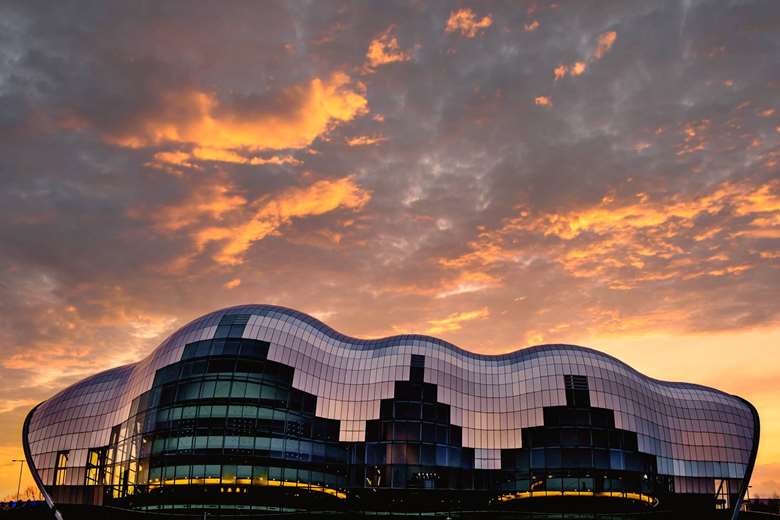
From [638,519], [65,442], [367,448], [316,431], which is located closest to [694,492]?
[638,519]

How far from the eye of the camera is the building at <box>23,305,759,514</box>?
80.2 m

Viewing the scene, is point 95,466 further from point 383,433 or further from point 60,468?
point 383,433

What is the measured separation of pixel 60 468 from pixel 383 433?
186 feet

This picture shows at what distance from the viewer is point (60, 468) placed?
101 metres

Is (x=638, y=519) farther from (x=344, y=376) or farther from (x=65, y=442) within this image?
(x=65, y=442)

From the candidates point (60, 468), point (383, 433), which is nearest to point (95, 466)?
point (60, 468)

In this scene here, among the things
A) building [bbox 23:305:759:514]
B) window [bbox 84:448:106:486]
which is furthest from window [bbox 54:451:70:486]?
window [bbox 84:448:106:486]

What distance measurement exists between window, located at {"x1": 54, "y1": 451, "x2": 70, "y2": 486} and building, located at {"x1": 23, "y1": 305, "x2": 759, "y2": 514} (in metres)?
2.64

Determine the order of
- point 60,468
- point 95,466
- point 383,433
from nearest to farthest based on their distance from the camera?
point 383,433 → point 95,466 → point 60,468

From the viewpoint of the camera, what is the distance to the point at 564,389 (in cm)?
8819

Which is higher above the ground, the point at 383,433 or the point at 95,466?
the point at 383,433

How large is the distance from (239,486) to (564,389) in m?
46.6

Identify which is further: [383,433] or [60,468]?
[60,468]

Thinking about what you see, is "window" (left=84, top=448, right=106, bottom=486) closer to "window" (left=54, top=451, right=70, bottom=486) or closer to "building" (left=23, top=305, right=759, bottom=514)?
Result: "building" (left=23, top=305, right=759, bottom=514)
